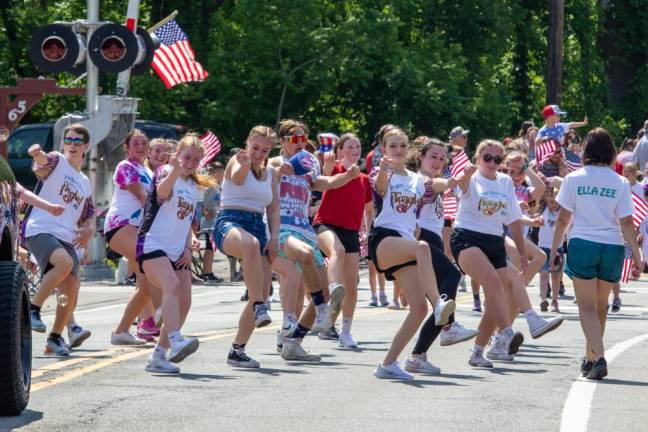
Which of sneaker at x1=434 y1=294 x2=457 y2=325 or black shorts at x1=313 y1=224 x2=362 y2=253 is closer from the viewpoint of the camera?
sneaker at x1=434 y1=294 x2=457 y2=325

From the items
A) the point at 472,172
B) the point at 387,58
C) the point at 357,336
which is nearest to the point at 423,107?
the point at 387,58

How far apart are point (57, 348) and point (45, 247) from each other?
0.77 metres

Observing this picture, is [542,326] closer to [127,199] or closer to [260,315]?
[260,315]

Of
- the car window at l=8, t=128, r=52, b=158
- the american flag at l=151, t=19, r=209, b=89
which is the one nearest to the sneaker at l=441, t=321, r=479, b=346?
the american flag at l=151, t=19, r=209, b=89

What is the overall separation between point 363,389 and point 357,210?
4147 millimetres

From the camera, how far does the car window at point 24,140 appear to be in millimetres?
29812

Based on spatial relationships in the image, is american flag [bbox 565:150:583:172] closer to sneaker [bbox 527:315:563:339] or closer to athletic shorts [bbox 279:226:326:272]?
athletic shorts [bbox 279:226:326:272]

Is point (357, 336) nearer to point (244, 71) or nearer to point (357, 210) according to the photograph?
point (357, 210)

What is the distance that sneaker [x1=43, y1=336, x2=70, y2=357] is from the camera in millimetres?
12383

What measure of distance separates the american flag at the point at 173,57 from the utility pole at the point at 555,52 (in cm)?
993

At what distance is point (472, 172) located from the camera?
1212cm

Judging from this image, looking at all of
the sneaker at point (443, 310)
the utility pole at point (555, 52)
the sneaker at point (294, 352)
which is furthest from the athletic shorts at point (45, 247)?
the utility pole at point (555, 52)

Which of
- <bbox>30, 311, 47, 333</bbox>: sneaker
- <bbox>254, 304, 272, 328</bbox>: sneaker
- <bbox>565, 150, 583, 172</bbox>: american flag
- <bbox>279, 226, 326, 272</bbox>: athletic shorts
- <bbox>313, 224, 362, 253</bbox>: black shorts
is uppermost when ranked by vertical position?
<bbox>565, 150, 583, 172</bbox>: american flag

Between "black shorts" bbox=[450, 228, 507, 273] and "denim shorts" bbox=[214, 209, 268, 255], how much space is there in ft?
5.00
